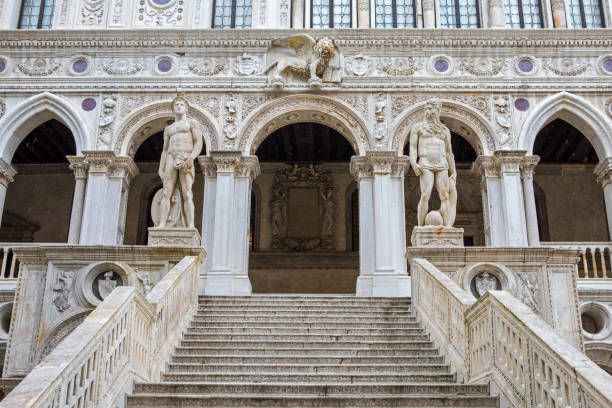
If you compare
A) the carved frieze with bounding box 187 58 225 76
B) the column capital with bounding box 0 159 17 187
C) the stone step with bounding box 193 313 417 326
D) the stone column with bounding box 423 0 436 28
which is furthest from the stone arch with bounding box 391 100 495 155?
the column capital with bounding box 0 159 17 187

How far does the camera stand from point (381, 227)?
1675 cm

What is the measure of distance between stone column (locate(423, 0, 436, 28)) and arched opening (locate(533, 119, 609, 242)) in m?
5.10

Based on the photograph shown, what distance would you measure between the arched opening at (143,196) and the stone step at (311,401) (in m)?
15.0

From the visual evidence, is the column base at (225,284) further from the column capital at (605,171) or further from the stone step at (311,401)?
the column capital at (605,171)

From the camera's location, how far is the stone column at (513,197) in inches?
651

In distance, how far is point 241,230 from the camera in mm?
16922

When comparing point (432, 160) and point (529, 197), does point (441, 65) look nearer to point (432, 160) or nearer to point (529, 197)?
point (529, 197)

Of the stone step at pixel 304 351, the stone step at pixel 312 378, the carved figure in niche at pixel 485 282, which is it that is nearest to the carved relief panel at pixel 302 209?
the carved figure in niche at pixel 485 282

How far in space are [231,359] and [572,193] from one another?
640 inches

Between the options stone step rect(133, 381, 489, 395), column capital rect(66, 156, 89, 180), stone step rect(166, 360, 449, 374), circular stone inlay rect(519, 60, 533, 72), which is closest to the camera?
stone step rect(133, 381, 489, 395)

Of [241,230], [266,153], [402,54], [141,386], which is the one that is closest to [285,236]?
[266,153]

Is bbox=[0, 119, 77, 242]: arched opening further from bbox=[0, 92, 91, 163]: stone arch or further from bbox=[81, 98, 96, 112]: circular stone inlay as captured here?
bbox=[81, 98, 96, 112]: circular stone inlay

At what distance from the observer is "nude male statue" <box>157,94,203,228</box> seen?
12.9 metres

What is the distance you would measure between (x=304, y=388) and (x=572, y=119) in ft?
42.1
